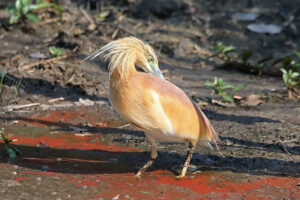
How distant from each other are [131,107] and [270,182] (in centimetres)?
146

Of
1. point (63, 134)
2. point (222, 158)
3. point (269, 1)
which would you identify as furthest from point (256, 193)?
point (269, 1)

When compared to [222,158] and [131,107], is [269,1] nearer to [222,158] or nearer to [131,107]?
[222,158]

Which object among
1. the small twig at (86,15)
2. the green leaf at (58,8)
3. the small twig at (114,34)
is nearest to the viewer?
the small twig at (114,34)

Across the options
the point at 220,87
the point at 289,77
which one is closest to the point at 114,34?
the point at 220,87

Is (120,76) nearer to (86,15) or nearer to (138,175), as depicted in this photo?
(138,175)

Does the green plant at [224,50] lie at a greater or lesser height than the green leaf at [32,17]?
lesser

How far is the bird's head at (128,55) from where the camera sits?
4.88 meters

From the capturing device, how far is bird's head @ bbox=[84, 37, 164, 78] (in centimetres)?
488

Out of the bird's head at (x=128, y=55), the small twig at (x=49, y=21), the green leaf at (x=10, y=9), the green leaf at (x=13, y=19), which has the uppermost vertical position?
the bird's head at (x=128, y=55)

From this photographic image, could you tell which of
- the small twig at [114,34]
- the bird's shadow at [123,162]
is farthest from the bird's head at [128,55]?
the small twig at [114,34]

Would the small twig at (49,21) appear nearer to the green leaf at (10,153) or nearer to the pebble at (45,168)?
the green leaf at (10,153)

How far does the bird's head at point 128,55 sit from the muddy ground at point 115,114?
99 centimetres

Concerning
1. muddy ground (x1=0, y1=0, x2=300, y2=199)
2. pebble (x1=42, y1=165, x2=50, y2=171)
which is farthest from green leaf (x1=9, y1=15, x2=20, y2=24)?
pebble (x1=42, y1=165, x2=50, y2=171)

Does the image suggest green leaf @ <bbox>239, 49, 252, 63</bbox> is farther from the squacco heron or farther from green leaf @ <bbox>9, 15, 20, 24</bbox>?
green leaf @ <bbox>9, 15, 20, 24</bbox>
